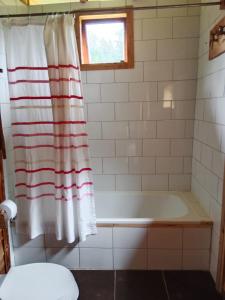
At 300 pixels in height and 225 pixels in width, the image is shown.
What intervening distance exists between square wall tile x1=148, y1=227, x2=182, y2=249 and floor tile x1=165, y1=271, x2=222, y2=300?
0.75ft

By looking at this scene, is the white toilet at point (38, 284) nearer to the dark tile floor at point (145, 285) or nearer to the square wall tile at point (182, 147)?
the dark tile floor at point (145, 285)

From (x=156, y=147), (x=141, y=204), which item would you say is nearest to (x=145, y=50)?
(x=156, y=147)

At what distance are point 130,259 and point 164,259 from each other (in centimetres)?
28

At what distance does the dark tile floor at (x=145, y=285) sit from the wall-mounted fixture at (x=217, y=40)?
5.60ft

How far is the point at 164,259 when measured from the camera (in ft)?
6.21

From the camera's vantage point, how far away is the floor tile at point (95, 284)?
167cm

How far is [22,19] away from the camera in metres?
1.56

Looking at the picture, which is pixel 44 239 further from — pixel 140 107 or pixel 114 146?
pixel 140 107

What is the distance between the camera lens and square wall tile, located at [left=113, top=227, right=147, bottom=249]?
1842 millimetres

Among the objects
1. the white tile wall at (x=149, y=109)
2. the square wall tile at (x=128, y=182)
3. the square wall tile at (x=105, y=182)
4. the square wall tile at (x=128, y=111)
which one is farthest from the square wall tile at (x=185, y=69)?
the square wall tile at (x=105, y=182)

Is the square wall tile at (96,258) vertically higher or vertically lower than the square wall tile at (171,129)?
lower

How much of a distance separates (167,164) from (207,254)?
93 cm

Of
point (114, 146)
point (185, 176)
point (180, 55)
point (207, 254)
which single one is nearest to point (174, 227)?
point (207, 254)

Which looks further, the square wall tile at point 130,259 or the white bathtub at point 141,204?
the white bathtub at point 141,204
